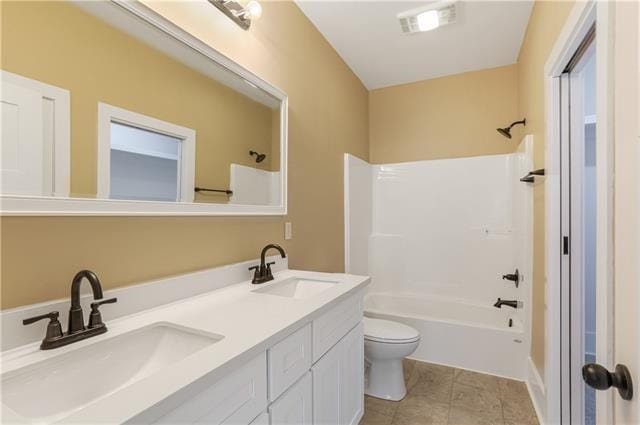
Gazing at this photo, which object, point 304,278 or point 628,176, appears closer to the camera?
point 628,176

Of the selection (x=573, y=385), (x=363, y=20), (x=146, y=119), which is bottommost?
(x=573, y=385)

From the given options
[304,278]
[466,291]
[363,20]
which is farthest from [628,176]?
[466,291]

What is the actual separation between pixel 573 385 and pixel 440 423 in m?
0.73

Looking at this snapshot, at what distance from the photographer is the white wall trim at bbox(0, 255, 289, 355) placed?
81cm

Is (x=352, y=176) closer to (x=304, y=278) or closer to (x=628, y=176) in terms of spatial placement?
(x=304, y=278)

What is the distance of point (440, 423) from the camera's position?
1.84 meters

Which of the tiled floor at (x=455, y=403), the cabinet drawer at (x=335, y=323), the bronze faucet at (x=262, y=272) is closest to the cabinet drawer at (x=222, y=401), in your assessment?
the cabinet drawer at (x=335, y=323)

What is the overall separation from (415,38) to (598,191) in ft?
6.75

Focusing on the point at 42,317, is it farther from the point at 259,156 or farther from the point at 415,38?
the point at 415,38

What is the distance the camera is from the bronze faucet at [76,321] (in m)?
0.83

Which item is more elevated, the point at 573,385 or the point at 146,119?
the point at 146,119

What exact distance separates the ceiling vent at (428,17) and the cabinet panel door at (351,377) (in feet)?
6.65

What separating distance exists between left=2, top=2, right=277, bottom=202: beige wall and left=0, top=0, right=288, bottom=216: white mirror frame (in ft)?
0.15

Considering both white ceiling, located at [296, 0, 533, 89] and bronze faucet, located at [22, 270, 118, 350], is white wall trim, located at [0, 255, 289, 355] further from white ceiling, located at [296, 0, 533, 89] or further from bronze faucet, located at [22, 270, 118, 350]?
white ceiling, located at [296, 0, 533, 89]
